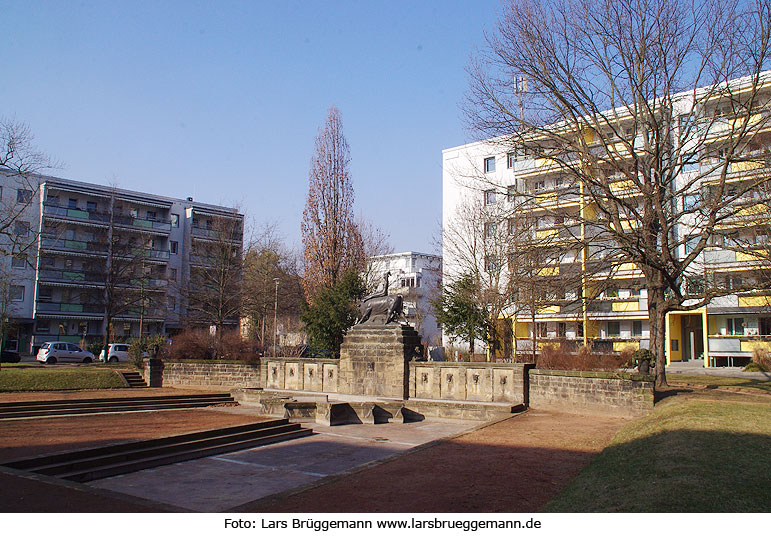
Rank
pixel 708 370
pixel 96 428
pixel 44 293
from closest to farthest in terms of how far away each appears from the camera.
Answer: pixel 96 428 → pixel 708 370 → pixel 44 293

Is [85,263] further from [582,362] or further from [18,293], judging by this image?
[582,362]

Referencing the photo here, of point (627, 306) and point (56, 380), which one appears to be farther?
point (627, 306)

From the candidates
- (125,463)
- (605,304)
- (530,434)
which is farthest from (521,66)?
(605,304)

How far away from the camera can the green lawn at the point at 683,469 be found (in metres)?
6.39

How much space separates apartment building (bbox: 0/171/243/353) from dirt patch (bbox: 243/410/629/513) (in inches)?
1261

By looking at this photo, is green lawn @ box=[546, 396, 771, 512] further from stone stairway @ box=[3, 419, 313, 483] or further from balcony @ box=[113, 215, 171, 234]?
balcony @ box=[113, 215, 171, 234]

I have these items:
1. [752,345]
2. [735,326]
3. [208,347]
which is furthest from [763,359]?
[208,347]

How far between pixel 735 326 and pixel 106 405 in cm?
3538

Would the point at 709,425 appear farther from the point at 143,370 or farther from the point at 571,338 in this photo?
the point at 571,338

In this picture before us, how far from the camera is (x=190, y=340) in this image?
29688 mm

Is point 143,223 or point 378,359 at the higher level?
point 143,223

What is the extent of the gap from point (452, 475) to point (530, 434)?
4.90 meters

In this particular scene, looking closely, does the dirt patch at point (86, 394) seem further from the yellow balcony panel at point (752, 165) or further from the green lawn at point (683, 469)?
the yellow balcony panel at point (752, 165)

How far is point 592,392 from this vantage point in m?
17.5
